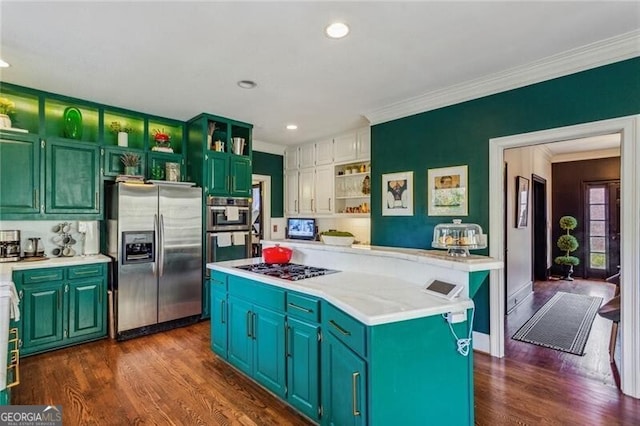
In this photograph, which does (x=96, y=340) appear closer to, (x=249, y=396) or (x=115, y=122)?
(x=249, y=396)

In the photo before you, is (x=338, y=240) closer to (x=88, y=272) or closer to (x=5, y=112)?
(x=88, y=272)

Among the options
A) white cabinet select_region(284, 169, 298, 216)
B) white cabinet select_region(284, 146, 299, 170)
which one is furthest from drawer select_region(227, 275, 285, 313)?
white cabinet select_region(284, 146, 299, 170)

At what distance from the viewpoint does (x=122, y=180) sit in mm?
3836

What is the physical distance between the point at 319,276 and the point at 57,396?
221 cm

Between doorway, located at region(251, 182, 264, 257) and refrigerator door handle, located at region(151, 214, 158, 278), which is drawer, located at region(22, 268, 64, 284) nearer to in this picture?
refrigerator door handle, located at region(151, 214, 158, 278)

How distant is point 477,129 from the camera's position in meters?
3.43

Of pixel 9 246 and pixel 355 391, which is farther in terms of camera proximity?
pixel 9 246

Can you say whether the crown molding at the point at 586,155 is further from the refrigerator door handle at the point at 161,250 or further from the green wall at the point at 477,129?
the refrigerator door handle at the point at 161,250

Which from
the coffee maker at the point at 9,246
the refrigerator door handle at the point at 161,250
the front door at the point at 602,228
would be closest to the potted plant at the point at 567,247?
the front door at the point at 602,228

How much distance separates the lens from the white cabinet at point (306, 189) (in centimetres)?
596

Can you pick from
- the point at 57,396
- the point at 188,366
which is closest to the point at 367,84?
the point at 188,366

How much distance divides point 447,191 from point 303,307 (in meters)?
2.27

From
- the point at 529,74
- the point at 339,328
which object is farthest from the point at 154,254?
the point at 529,74

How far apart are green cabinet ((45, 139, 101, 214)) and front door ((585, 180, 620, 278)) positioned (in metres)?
8.84
